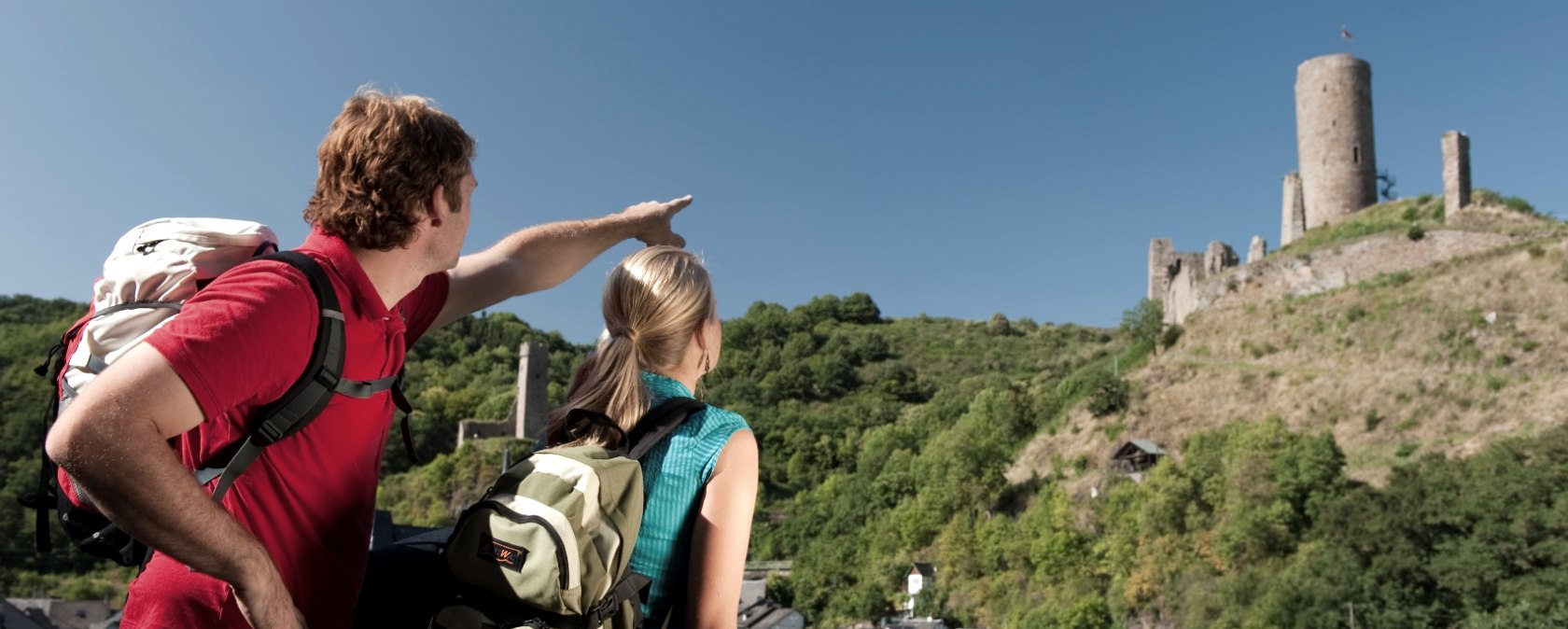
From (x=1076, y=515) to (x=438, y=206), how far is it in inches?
1284

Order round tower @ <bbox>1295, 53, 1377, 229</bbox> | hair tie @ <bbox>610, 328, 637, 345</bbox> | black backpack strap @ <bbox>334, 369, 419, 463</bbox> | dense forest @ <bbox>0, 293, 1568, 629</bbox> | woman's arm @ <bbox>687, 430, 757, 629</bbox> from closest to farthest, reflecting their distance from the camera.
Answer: black backpack strap @ <bbox>334, 369, 419, 463</bbox>, woman's arm @ <bbox>687, 430, 757, 629</bbox>, hair tie @ <bbox>610, 328, 637, 345</bbox>, dense forest @ <bbox>0, 293, 1568, 629</bbox>, round tower @ <bbox>1295, 53, 1377, 229</bbox>

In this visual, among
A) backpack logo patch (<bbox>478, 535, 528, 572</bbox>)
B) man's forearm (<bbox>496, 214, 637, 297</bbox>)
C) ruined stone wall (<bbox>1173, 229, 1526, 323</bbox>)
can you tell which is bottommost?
backpack logo patch (<bbox>478, 535, 528, 572</bbox>)

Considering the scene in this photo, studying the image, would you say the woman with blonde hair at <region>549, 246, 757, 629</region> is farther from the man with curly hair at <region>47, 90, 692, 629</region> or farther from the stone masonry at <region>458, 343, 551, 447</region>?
the stone masonry at <region>458, 343, 551, 447</region>

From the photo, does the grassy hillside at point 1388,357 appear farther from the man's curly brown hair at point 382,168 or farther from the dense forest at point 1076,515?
the man's curly brown hair at point 382,168

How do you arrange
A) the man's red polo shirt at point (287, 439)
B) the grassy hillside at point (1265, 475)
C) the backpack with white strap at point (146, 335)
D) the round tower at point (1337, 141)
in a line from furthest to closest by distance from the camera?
the round tower at point (1337, 141)
the grassy hillside at point (1265, 475)
the backpack with white strap at point (146, 335)
the man's red polo shirt at point (287, 439)

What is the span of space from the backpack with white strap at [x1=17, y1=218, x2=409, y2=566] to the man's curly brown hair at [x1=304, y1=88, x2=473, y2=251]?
137mm

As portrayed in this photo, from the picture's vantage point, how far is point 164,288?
1.65m

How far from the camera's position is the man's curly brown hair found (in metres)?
1.71

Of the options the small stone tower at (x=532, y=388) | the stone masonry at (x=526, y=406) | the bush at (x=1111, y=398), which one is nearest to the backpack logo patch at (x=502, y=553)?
the bush at (x=1111, y=398)

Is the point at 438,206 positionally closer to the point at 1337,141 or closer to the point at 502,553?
the point at 502,553

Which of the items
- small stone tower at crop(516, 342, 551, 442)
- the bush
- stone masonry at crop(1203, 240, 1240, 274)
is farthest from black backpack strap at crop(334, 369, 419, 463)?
small stone tower at crop(516, 342, 551, 442)

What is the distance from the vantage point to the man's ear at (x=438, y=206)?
5.83 ft

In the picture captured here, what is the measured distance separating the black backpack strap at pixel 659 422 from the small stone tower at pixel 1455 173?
37.6m

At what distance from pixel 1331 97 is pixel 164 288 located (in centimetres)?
4500
